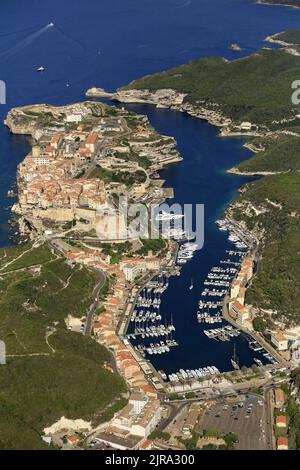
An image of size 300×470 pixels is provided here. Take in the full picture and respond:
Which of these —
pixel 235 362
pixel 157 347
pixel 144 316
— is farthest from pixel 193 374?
pixel 144 316

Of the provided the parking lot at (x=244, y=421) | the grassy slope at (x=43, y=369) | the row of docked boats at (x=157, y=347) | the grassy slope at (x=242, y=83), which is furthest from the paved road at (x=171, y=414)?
the grassy slope at (x=242, y=83)

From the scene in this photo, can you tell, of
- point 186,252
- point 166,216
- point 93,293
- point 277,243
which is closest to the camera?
point 93,293

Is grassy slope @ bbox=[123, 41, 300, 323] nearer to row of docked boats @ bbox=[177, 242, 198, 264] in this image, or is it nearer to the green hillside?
the green hillside

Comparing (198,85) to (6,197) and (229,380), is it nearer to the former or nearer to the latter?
(6,197)

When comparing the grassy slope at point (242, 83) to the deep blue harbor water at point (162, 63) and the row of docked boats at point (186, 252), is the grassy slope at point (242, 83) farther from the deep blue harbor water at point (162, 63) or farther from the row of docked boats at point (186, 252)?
the row of docked boats at point (186, 252)

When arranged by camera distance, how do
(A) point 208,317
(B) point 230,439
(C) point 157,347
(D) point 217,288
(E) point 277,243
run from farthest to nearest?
(E) point 277,243, (D) point 217,288, (A) point 208,317, (C) point 157,347, (B) point 230,439

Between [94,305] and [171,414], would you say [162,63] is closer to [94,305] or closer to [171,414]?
[94,305]
